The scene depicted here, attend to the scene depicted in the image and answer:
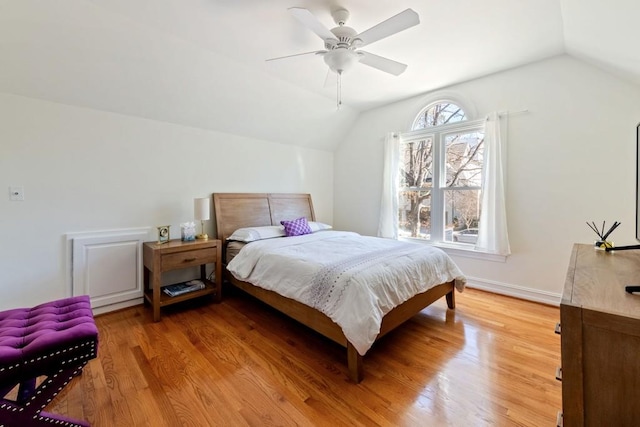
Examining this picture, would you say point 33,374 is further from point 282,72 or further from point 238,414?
point 282,72

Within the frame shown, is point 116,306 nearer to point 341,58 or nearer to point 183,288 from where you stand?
point 183,288

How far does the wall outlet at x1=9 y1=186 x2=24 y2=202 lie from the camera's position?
2.27 meters

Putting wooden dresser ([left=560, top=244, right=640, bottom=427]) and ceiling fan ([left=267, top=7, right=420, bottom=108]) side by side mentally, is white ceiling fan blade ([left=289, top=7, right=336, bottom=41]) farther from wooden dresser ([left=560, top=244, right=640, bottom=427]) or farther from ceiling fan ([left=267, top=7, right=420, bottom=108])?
wooden dresser ([left=560, top=244, right=640, bottom=427])

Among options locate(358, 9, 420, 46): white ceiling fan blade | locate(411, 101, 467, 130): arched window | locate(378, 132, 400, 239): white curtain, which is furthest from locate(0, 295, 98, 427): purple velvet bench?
locate(411, 101, 467, 130): arched window

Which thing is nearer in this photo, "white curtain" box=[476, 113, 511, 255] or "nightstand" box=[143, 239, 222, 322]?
"nightstand" box=[143, 239, 222, 322]

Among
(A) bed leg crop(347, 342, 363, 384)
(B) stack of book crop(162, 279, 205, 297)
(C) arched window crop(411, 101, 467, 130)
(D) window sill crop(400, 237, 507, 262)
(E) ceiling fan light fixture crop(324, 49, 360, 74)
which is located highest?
(C) arched window crop(411, 101, 467, 130)

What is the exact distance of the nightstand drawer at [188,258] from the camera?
8.69ft

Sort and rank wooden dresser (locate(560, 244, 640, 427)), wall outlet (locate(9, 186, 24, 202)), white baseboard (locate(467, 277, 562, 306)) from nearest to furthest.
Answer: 1. wooden dresser (locate(560, 244, 640, 427))
2. wall outlet (locate(9, 186, 24, 202))
3. white baseboard (locate(467, 277, 562, 306))

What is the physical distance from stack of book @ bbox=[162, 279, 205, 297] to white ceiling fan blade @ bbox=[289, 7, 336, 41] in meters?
2.72

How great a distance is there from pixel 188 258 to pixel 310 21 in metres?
2.44

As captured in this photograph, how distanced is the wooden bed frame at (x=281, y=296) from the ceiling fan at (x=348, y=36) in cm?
200

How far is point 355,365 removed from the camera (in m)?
1.73

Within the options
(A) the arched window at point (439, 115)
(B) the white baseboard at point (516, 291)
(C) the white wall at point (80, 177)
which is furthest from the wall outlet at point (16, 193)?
(B) the white baseboard at point (516, 291)

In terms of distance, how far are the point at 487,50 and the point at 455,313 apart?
8.93ft
